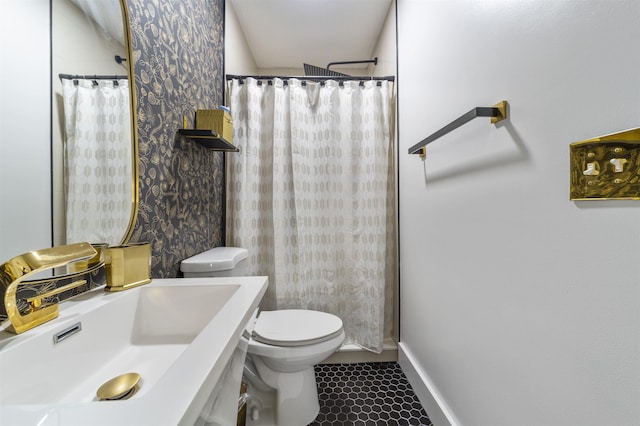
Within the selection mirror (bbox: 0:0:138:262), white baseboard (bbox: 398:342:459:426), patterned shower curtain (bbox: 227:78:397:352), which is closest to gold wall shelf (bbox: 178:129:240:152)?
patterned shower curtain (bbox: 227:78:397:352)

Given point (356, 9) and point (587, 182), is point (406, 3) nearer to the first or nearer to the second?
point (356, 9)

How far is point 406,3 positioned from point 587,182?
1.57m

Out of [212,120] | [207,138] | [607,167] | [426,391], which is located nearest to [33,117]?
[207,138]

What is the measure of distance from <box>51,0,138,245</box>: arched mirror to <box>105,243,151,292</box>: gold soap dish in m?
0.08

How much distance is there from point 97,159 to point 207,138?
0.59m

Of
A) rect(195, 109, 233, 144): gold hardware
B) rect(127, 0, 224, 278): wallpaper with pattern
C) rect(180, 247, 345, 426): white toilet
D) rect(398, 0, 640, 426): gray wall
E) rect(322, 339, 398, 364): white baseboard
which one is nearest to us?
rect(398, 0, 640, 426): gray wall

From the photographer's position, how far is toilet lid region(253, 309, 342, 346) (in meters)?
1.23

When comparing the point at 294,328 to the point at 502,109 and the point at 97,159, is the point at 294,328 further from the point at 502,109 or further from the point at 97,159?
the point at 502,109

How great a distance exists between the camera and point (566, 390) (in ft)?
1.92

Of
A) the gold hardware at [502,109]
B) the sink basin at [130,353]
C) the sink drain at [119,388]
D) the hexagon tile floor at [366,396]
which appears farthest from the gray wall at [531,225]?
the sink drain at [119,388]

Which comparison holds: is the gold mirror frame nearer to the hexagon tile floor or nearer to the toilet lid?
the toilet lid

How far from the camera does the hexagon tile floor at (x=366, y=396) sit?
128 centimetres

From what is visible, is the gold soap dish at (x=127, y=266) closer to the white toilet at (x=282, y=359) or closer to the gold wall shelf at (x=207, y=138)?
the white toilet at (x=282, y=359)

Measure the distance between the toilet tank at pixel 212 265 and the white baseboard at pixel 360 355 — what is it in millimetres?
904
